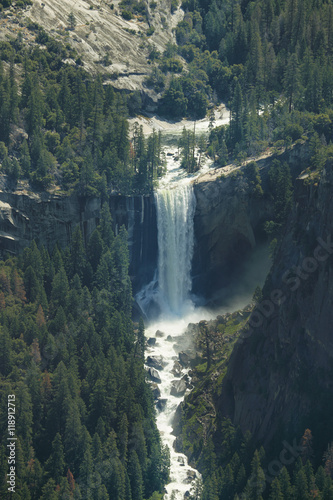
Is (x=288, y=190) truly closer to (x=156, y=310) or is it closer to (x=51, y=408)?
(x=156, y=310)

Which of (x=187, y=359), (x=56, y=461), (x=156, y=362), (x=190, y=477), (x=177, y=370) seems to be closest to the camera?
(x=56, y=461)

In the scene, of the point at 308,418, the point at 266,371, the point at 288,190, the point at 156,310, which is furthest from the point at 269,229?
the point at 308,418

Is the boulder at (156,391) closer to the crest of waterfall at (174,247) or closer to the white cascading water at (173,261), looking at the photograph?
the white cascading water at (173,261)

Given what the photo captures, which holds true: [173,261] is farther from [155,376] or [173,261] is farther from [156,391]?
[156,391]

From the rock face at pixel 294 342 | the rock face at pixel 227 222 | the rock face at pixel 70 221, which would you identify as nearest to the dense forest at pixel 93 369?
the rock face at pixel 227 222

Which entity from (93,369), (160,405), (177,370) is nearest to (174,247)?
(177,370)

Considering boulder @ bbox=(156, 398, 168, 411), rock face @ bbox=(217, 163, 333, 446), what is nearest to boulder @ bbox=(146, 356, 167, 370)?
boulder @ bbox=(156, 398, 168, 411)
